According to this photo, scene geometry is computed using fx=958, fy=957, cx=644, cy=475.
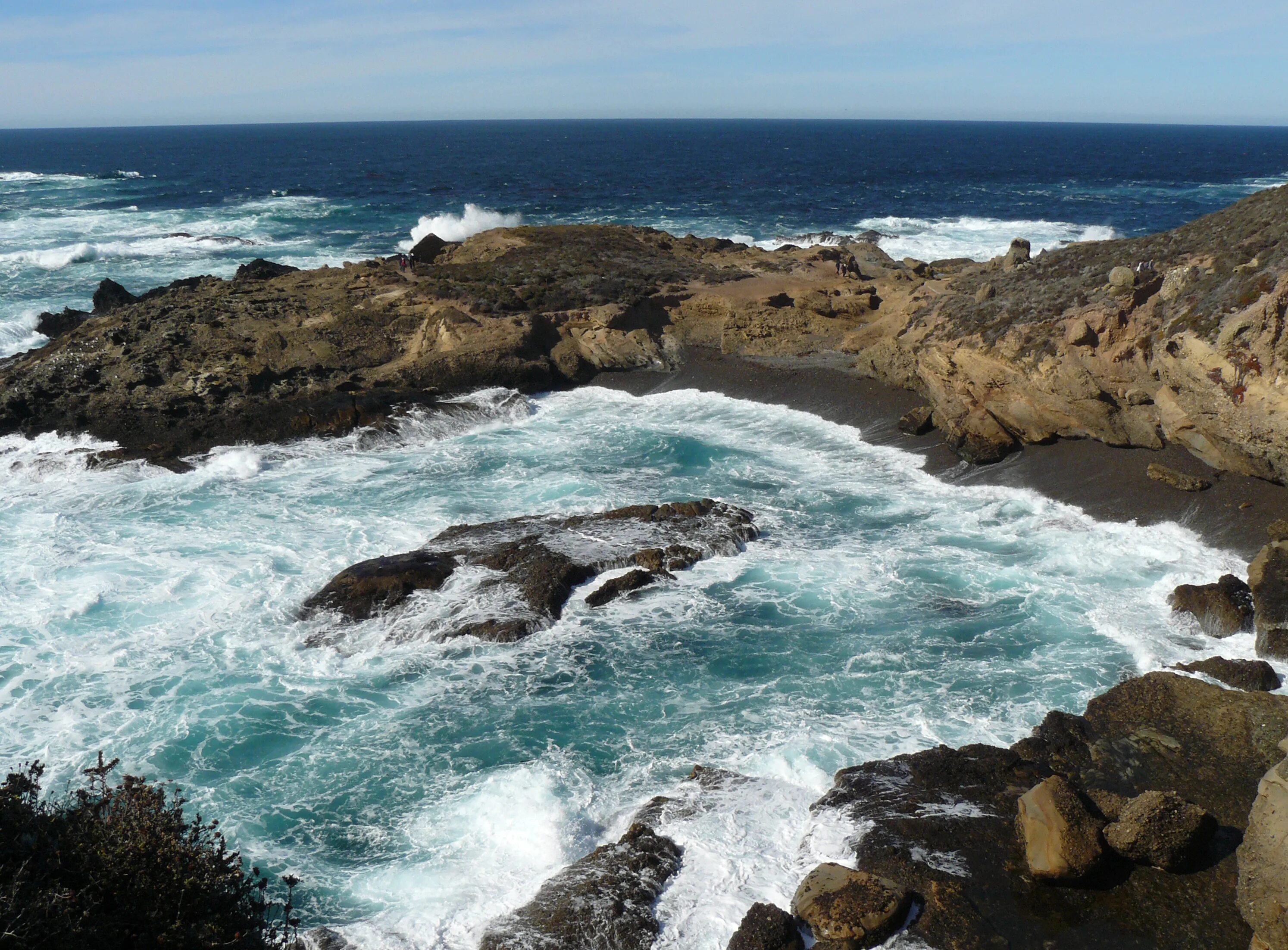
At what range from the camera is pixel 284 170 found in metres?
108

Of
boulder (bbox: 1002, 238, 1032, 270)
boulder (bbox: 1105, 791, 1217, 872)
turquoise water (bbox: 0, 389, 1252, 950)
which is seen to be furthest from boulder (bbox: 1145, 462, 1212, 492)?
boulder (bbox: 1105, 791, 1217, 872)

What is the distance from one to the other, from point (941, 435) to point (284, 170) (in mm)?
101405

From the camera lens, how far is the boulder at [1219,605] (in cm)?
1583

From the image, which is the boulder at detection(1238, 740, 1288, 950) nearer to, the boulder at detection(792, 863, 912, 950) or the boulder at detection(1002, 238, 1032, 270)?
the boulder at detection(792, 863, 912, 950)

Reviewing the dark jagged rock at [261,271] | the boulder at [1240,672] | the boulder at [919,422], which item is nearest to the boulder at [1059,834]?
the boulder at [1240,672]

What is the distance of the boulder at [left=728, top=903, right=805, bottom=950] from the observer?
990 centimetres

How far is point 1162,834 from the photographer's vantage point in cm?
1042

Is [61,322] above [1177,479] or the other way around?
above

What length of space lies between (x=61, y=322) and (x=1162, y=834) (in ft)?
125

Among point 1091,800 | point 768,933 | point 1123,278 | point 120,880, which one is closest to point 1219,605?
point 1091,800

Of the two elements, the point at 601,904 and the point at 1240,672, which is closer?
the point at 601,904

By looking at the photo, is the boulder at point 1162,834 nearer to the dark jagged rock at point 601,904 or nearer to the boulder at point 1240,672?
the boulder at point 1240,672

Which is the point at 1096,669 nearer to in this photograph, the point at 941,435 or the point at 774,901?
the point at 774,901

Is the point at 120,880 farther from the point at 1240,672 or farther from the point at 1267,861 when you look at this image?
the point at 1240,672
